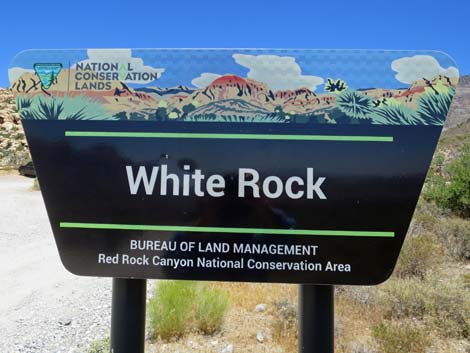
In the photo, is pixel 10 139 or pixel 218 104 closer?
pixel 218 104

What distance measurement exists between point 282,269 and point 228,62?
101cm

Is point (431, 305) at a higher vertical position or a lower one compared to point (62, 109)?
lower

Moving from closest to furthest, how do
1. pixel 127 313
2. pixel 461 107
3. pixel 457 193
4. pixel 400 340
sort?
pixel 127 313 < pixel 400 340 < pixel 457 193 < pixel 461 107

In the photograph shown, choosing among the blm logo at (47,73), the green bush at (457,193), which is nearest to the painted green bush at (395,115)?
the blm logo at (47,73)

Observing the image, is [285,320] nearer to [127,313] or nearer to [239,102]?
[127,313]

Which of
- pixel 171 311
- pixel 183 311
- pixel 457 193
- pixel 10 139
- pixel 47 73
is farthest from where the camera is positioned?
pixel 10 139

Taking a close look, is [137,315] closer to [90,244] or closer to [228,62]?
[90,244]

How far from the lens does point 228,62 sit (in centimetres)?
185

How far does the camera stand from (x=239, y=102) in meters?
1.83

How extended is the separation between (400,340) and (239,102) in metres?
3.26

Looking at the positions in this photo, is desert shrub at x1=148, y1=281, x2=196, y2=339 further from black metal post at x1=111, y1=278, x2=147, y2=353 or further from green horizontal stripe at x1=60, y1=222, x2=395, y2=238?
green horizontal stripe at x1=60, y1=222, x2=395, y2=238

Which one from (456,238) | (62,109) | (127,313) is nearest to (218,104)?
(62,109)

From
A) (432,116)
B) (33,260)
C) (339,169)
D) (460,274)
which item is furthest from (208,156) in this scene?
(33,260)

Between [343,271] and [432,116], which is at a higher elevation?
[432,116]
